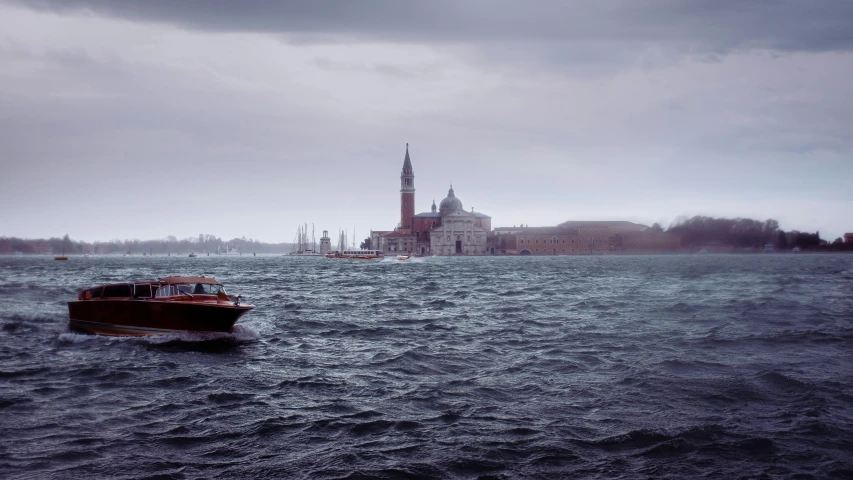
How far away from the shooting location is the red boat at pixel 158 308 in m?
18.0

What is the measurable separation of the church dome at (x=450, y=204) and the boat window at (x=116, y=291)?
144 meters

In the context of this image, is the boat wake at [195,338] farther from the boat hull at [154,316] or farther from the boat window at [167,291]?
the boat window at [167,291]

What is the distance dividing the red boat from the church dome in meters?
144

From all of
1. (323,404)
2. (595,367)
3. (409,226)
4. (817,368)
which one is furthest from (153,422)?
(409,226)

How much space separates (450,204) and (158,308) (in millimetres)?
148502

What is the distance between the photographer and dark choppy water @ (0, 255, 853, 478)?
8.17 meters

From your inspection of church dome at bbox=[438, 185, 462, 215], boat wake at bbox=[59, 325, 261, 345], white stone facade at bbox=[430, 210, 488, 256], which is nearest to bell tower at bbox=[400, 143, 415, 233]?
church dome at bbox=[438, 185, 462, 215]

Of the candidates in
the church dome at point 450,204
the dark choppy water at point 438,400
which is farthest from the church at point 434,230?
the dark choppy water at point 438,400

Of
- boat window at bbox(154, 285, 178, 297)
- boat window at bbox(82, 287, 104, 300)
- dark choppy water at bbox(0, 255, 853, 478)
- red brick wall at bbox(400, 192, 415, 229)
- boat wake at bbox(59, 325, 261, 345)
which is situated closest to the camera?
dark choppy water at bbox(0, 255, 853, 478)

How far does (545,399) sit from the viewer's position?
1122cm

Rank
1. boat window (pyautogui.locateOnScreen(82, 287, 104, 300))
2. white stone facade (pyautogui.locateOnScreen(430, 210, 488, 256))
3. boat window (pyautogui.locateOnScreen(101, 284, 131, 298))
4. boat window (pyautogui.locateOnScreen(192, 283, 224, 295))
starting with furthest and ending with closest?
white stone facade (pyautogui.locateOnScreen(430, 210, 488, 256)) → boat window (pyautogui.locateOnScreen(82, 287, 104, 300)) → boat window (pyautogui.locateOnScreen(101, 284, 131, 298)) → boat window (pyautogui.locateOnScreen(192, 283, 224, 295))

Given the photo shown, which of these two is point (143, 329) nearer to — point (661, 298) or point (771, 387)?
point (771, 387)

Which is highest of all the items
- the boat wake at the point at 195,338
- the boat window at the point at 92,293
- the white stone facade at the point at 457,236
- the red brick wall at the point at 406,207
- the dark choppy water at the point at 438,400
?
the red brick wall at the point at 406,207

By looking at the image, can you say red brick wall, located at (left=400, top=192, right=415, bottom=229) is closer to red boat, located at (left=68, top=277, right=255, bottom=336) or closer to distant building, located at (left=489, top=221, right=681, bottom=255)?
distant building, located at (left=489, top=221, right=681, bottom=255)
